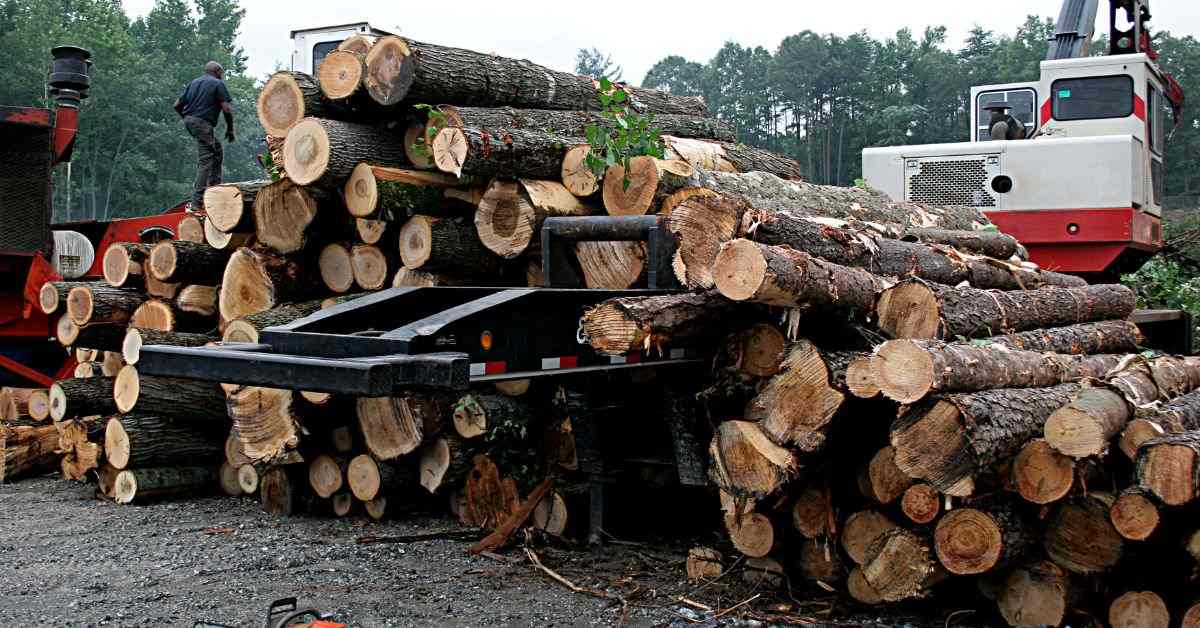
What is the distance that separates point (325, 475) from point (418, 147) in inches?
81.9

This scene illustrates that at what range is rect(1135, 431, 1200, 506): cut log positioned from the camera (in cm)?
407

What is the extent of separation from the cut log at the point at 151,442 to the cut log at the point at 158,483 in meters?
0.06

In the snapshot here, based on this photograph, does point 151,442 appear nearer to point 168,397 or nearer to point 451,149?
point 168,397

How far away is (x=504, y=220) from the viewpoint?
637 cm

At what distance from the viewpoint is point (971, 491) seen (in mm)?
4375

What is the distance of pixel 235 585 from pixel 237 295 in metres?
2.19

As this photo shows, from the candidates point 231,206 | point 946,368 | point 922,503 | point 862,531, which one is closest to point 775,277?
point 946,368

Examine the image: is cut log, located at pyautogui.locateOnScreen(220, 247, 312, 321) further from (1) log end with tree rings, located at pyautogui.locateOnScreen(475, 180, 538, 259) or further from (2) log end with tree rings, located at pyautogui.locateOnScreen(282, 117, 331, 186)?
(1) log end with tree rings, located at pyautogui.locateOnScreen(475, 180, 538, 259)

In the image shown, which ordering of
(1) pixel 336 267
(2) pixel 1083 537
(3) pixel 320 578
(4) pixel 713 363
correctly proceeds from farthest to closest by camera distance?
(1) pixel 336 267
(3) pixel 320 578
(4) pixel 713 363
(2) pixel 1083 537

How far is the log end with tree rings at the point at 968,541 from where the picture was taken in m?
4.43

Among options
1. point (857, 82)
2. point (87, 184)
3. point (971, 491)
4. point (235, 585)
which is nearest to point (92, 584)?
point (235, 585)

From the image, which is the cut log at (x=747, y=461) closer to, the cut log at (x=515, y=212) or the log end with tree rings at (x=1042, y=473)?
the log end with tree rings at (x=1042, y=473)

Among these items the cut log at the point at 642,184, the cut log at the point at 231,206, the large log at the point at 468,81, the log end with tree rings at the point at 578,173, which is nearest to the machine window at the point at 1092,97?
the large log at the point at 468,81

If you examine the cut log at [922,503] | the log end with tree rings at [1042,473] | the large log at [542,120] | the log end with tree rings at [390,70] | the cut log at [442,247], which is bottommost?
the cut log at [922,503]
